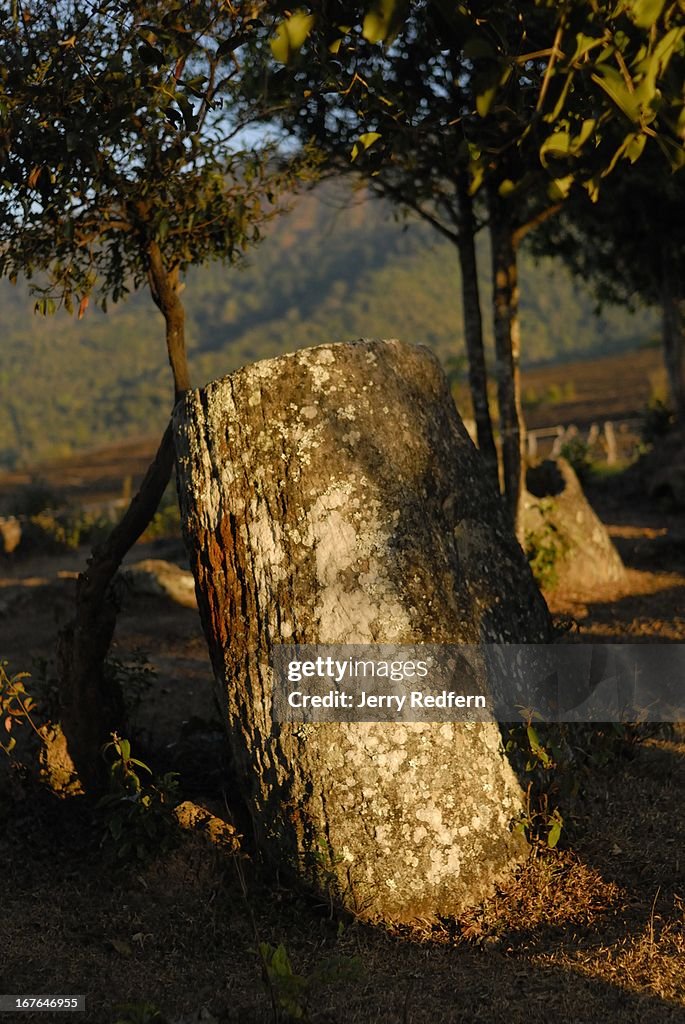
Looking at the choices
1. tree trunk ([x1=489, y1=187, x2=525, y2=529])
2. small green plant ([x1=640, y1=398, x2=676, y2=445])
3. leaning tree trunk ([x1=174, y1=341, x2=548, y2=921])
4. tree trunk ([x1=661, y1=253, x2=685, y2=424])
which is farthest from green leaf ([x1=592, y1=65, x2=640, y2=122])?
small green plant ([x1=640, y1=398, x2=676, y2=445])

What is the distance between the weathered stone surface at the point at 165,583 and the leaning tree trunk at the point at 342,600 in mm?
7944

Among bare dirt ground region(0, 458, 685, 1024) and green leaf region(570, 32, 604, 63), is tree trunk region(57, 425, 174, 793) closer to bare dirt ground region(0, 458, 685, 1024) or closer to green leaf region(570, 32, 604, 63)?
bare dirt ground region(0, 458, 685, 1024)

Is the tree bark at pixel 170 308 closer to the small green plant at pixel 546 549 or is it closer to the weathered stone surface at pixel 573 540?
the small green plant at pixel 546 549

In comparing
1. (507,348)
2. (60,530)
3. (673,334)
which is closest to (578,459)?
(673,334)

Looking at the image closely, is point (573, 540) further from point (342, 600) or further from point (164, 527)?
point (164, 527)

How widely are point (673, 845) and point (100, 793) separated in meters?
3.42

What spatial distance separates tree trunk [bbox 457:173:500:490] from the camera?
11688mm

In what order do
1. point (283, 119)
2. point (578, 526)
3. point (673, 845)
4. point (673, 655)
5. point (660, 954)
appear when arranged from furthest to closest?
point (578, 526) → point (283, 119) → point (673, 655) → point (673, 845) → point (660, 954)

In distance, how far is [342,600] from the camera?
504 cm

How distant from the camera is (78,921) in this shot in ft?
16.1

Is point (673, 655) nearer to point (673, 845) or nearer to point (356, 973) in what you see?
point (673, 845)

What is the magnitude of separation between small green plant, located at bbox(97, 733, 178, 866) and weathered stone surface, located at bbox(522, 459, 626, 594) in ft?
23.5

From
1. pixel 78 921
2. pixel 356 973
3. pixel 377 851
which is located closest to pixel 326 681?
pixel 377 851

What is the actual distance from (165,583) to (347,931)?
898cm
